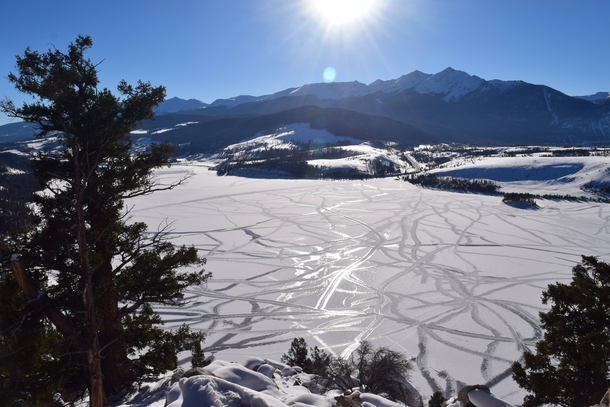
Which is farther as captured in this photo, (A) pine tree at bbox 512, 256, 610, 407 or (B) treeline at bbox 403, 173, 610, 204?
(B) treeline at bbox 403, 173, 610, 204

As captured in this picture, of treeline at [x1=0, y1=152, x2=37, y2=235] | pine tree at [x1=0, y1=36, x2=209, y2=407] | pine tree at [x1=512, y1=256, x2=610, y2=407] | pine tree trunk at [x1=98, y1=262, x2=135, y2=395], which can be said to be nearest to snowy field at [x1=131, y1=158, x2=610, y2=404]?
pine tree at [x1=512, y1=256, x2=610, y2=407]

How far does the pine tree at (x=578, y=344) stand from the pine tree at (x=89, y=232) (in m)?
11.0

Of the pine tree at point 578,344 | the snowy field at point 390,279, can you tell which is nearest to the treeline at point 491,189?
the snowy field at point 390,279

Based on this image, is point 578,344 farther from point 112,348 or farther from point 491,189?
point 491,189

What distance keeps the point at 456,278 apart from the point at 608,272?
68.7 feet

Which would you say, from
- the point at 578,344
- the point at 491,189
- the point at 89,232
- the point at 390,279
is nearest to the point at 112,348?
the point at 89,232

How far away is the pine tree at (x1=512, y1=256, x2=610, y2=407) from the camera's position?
30.5 feet

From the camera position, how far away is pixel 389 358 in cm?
1493

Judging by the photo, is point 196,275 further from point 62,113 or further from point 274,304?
point 274,304

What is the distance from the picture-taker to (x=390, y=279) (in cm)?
2925

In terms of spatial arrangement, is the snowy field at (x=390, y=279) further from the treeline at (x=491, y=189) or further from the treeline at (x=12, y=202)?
the treeline at (x=12, y=202)

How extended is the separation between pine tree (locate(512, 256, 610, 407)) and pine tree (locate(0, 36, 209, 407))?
36.3ft

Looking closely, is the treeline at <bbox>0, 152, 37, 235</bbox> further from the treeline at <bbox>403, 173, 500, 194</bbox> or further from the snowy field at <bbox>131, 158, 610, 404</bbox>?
the treeline at <bbox>403, 173, 500, 194</bbox>

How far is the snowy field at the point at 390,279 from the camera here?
19.6 metres
